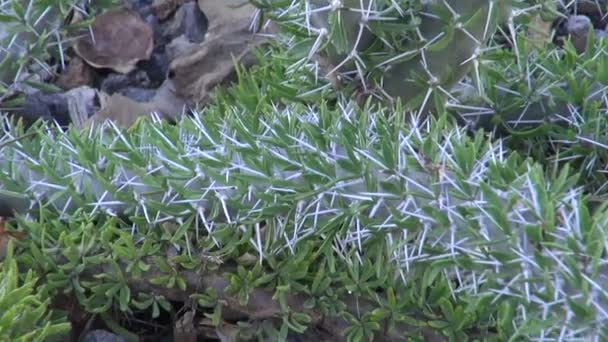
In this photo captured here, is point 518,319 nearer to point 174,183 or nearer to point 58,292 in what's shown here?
point 174,183

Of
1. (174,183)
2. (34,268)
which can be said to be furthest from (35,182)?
(174,183)

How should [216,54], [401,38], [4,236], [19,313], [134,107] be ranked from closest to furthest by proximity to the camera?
[19,313], [4,236], [401,38], [134,107], [216,54]

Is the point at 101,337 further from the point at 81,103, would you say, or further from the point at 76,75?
the point at 76,75

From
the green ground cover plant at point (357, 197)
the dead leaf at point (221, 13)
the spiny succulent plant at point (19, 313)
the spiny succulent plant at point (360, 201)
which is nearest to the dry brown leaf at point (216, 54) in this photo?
the dead leaf at point (221, 13)

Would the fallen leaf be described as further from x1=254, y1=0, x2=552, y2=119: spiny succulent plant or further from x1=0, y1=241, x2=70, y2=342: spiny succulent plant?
x1=254, y1=0, x2=552, y2=119: spiny succulent plant

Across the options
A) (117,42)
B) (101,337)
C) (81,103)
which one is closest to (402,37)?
(101,337)

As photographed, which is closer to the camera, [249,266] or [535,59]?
[249,266]

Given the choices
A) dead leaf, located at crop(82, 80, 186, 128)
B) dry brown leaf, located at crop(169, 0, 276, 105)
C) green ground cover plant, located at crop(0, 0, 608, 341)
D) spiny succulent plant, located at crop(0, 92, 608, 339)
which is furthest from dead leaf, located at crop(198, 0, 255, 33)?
spiny succulent plant, located at crop(0, 92, 608, 339)
